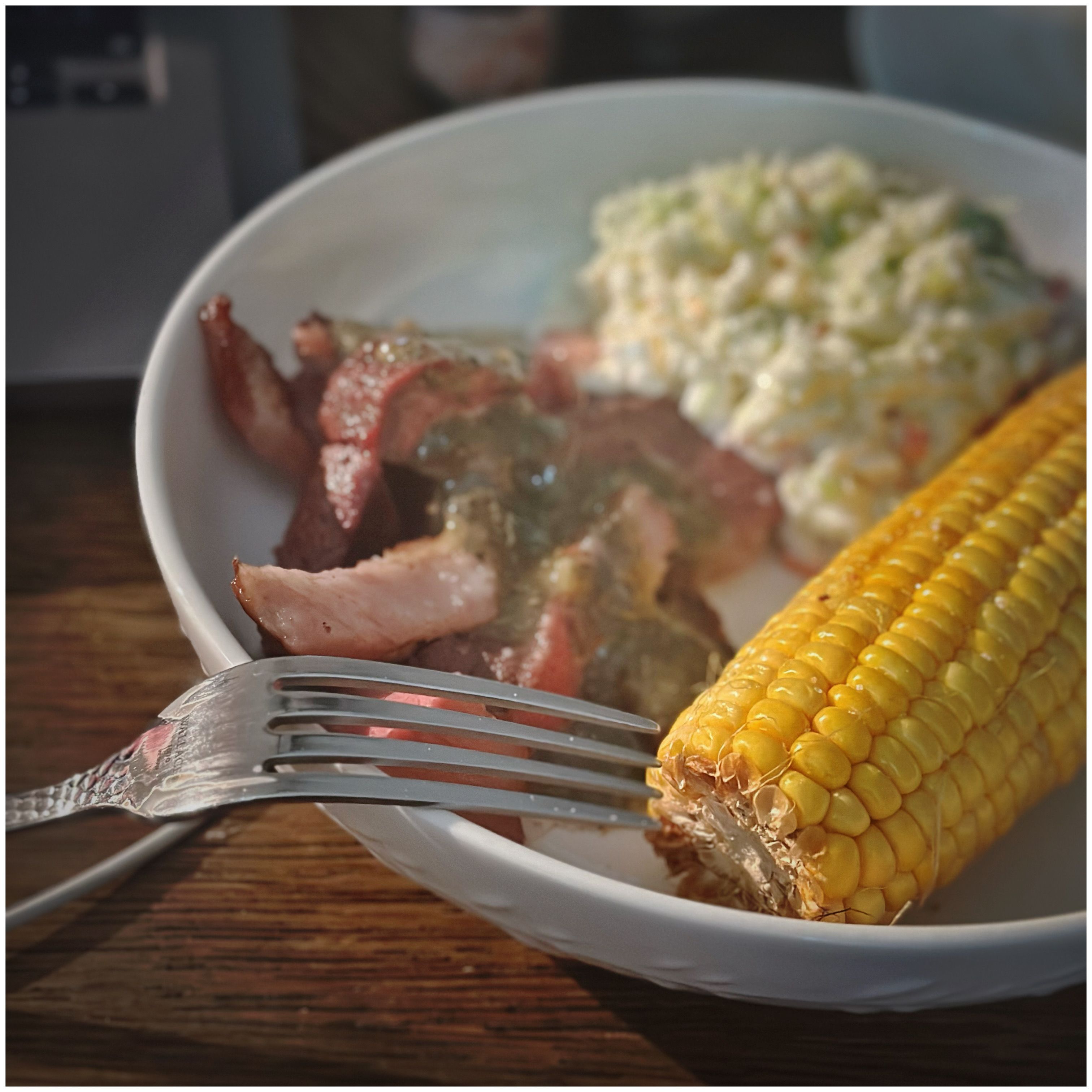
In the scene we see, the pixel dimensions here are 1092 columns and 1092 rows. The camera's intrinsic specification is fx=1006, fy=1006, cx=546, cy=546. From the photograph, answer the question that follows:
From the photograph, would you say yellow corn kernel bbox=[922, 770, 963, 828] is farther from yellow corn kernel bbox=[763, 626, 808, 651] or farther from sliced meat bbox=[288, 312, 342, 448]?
sliced meat bbox=[288, 312, 342, 448]

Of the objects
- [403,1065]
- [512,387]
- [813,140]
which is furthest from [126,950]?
[813,140]

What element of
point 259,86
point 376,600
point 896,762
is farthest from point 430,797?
point 259,86

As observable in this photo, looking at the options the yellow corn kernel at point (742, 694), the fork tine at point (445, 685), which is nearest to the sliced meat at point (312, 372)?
the fork tine at point (445, 685)

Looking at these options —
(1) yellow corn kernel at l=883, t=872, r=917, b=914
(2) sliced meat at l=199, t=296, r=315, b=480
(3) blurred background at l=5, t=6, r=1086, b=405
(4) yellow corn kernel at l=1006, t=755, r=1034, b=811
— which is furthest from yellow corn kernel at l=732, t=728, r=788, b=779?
(3) blurred background at l=5, t=6, r=1086, b=405

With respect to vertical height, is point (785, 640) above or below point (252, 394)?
below

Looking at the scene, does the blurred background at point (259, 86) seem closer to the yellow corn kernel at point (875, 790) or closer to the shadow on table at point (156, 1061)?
the shadow on table at point (156, 1061)

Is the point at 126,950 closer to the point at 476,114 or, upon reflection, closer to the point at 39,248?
the point at 39,248

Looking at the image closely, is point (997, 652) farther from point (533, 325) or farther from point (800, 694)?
point (533, 325)
